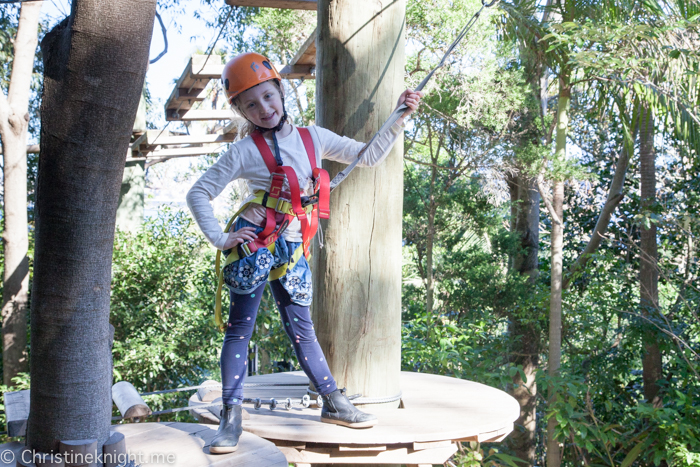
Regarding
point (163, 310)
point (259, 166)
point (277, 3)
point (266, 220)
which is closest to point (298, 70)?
point (277, 3)

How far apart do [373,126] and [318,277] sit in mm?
704

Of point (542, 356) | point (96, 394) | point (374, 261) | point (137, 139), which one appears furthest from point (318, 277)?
point (542, 356)

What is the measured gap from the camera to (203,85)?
19.8ft

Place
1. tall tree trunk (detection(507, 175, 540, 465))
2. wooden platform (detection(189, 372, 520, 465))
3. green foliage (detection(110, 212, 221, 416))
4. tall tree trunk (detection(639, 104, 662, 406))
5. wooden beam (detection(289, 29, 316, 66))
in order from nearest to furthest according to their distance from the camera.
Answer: wooden platform (detection(189, 372, 520, 465)) < wooden beam (detection(289, 29, 316, 66)) < green foliage (detection(110, 212, 221, 416)) < tall tree trunk (detection(639, 104, 662, 406)) < tall tree trunk (detection(507, 175, 540, 465))

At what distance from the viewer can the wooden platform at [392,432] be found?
6.91ft

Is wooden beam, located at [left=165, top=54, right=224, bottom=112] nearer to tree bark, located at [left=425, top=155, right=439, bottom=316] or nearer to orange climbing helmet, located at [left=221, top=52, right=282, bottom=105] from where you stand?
orange climbing helmet, located at [left=221, top=52, right=282, bottom=105]

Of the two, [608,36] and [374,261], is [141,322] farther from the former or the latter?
[608,36]

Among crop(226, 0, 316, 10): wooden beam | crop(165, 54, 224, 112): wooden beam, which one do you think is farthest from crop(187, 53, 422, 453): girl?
crop(165, 54, 224, 112): wooden beam

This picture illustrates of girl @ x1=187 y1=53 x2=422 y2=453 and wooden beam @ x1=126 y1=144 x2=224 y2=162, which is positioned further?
wooden beam @ x1=126 y1=144 x2=224 y2=162

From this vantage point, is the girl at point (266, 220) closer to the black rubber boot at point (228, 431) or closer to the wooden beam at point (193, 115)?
the black rubber boot at point (228, 431)

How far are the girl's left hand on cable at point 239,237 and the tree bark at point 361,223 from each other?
0.51m

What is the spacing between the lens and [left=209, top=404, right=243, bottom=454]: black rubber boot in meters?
1.97

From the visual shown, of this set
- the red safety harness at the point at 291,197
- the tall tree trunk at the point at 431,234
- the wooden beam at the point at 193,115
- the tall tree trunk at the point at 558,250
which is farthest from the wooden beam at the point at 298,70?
the red safety harness at the point at 291,197

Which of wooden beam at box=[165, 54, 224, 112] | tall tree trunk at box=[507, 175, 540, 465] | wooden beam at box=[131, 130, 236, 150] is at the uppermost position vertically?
wooden beam at box=[165, 54, 224, 112]
